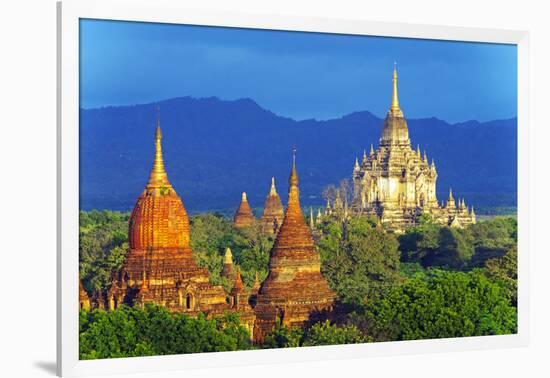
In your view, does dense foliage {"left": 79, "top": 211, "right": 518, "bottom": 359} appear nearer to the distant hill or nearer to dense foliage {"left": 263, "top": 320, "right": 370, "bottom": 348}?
dense foliage {"left": 263, "top": 320, "right": 370, "bottom": 348}

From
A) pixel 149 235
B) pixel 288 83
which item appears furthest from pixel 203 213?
pixel 288 83

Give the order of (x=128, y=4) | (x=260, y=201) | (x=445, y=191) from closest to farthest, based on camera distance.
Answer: (x=128, y=4)
(x=260, y=201)
(x=445, y=191)

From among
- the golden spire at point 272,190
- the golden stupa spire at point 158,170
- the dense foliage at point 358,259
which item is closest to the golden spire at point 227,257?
the golden spire at point 272,190

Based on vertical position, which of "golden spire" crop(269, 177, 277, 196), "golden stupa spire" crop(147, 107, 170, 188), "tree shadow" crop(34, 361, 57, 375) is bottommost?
"tree shadow" crop(34, 361, 57, 375)

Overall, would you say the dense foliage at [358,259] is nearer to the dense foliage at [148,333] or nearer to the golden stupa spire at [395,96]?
Result: the golden stupa spire at [395,96]

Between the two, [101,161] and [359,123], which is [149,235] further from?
[359,123]

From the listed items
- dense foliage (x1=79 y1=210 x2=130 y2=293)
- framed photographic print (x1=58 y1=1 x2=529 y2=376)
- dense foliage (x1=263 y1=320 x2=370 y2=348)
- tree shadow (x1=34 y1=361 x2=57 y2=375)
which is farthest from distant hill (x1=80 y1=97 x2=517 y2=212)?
tree shadow (x1=34 y1=361 x2=57 y2=375)

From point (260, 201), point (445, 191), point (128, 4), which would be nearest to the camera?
point (128, 4)

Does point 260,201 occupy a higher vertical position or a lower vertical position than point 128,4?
lower
